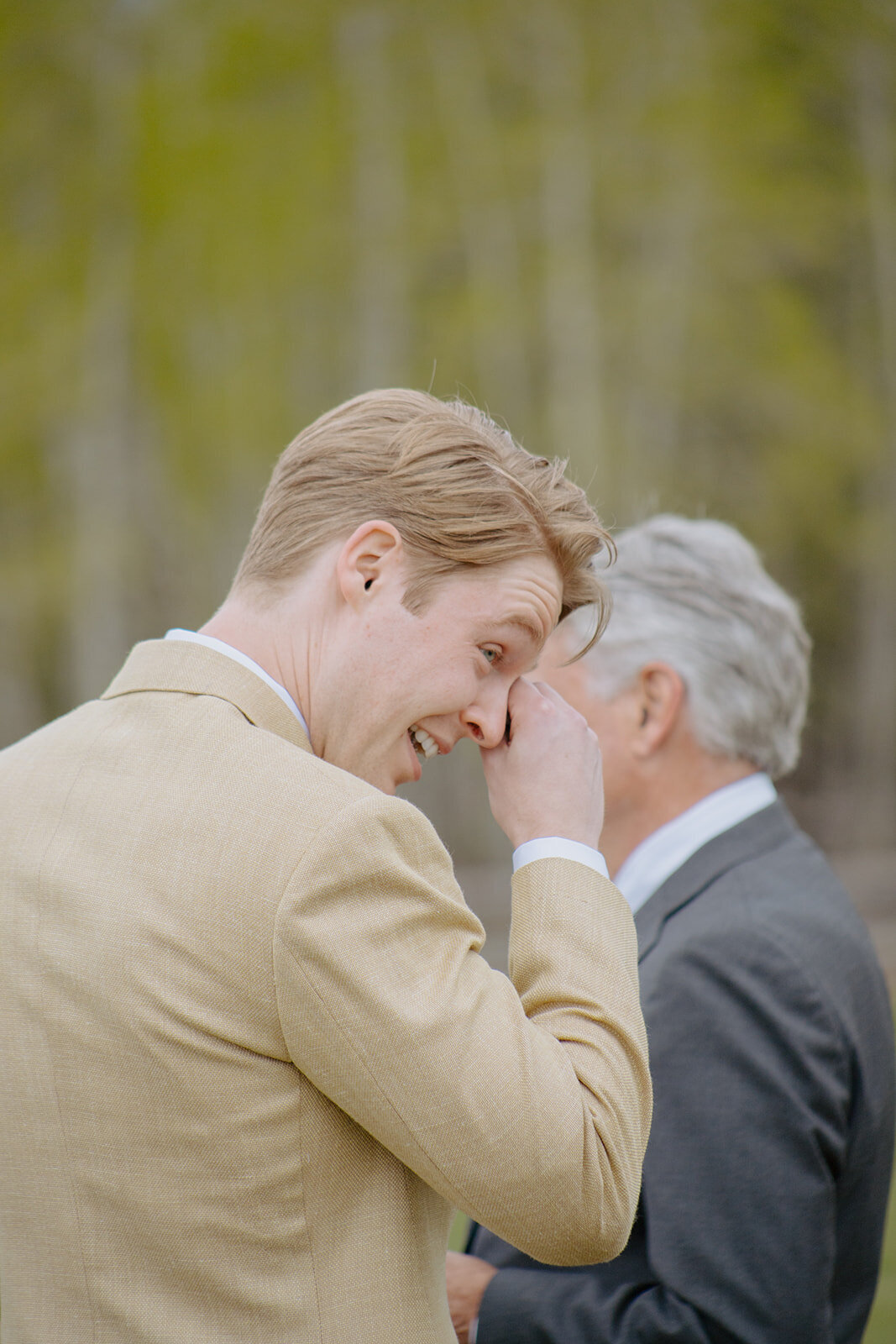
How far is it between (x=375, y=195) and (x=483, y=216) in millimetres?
886

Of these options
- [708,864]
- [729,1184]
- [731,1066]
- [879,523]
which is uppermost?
[708,864]

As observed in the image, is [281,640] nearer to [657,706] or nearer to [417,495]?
[417,495]

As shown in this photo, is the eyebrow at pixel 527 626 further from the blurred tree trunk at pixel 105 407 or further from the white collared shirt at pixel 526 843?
the blurred tree trunk at pixel 105 407

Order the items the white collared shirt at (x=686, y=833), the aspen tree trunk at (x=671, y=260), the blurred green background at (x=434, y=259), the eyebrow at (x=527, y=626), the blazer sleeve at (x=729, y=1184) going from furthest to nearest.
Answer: the aspen tree trunk at (x=671, y=260) → the blurred green background at (x=434, y=259) → the white collared shirt at (x=686, y=833) → the blazer sleeve at (x=729, y=1184) → the eyebrow at (x=527, y=626)

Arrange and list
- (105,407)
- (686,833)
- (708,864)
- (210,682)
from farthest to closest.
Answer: (105,407)
(686,833)
(708,864)
(210,682)

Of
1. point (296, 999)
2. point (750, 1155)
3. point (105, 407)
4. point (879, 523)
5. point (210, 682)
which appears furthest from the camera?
point (879, 523)

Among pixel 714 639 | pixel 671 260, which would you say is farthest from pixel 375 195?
pixel 714 639

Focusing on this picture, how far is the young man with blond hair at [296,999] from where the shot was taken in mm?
1110

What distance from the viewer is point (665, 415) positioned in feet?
31.2

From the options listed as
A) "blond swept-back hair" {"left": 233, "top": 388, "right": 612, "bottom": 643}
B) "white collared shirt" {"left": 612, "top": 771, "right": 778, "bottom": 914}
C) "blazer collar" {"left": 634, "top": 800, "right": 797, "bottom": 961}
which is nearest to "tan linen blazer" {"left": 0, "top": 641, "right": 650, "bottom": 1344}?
"blond swept-back hair" {"left": 233, "top": 388, "right": 612, "bottom": 643}

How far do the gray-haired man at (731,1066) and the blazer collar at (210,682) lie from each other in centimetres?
89

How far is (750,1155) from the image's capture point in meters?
1.78

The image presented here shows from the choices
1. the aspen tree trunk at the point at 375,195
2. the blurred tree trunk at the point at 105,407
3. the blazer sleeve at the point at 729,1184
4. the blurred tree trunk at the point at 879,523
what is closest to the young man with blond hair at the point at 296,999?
the blazer sleeve at the point at 729,1184

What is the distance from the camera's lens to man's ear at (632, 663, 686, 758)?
228 centimetres
